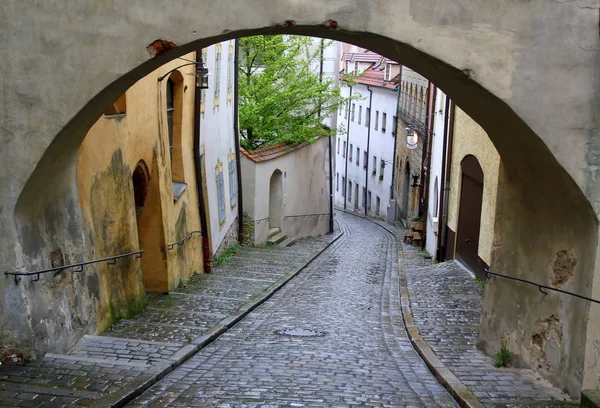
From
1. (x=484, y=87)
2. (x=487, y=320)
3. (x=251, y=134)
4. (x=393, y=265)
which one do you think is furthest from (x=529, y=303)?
(x=251, y=134)

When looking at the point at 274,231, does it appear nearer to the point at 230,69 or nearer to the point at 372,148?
the point at 230,69

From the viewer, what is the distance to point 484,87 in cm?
693

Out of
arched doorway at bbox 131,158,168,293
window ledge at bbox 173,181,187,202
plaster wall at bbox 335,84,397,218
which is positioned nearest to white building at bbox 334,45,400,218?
plaster wall at bbox 335,84,397,218

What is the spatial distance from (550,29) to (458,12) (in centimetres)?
86

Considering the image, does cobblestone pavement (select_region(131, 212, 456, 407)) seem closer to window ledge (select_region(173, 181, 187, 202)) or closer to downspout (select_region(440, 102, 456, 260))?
window ledge (select_region(173, 181, 187, 202))

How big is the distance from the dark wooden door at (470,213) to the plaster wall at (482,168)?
253 mm

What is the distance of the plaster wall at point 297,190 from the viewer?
81.6 feet

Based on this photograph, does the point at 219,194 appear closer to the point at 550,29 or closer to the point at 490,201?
the point at 490,201

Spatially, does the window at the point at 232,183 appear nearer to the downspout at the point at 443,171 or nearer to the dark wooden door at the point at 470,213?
the downspout at the point at 443,171

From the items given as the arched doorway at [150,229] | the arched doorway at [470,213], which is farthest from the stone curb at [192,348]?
the arched doorway at [470,213]

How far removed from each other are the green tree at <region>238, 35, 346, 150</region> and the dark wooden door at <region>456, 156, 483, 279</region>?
10.4 m

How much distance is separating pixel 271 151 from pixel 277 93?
6.80ft

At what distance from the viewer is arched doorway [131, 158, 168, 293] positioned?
1302 centimetres

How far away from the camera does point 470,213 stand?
16812 millimetres
